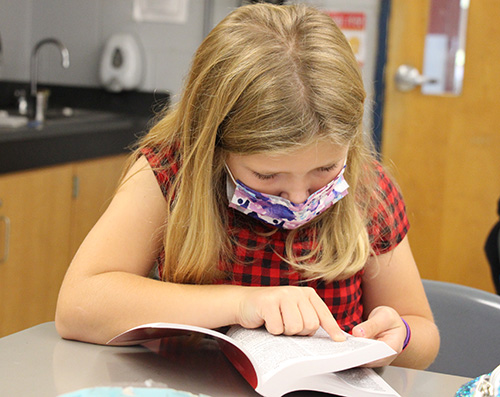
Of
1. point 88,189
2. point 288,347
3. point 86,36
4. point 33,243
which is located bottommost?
point 33,243

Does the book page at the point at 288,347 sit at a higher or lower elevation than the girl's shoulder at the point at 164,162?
lower

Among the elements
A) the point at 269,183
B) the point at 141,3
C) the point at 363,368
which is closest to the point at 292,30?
the point at 269,183

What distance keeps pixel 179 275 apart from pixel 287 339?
0.24m

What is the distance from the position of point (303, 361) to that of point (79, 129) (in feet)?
6.35

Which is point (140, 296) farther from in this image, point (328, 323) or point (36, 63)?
point (36, 63)

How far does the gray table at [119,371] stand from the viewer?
777 millimetres

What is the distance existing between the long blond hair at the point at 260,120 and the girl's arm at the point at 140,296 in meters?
0.04

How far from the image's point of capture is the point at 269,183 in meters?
0.97

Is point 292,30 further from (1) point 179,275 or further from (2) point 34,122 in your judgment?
(2) point 34,122

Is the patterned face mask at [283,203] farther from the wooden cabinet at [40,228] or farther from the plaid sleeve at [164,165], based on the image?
the wooden cabinet at [40,228]

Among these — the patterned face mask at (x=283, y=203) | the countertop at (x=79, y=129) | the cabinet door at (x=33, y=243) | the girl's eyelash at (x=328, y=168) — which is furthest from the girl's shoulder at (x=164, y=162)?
the cabinet door at (x=33, y=243)

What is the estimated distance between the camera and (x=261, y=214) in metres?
1.02

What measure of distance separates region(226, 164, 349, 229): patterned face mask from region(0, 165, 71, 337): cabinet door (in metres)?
1.36

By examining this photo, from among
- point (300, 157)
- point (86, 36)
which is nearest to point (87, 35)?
point (86, 36)
